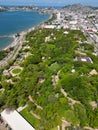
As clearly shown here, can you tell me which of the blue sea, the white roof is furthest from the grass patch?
the blue sea

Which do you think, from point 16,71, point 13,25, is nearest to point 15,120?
point 16,71

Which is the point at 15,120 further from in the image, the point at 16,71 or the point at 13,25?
the point at 13,25

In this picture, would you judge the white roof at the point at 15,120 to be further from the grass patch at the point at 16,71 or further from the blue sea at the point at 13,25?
the blue sea at the point at 13,25

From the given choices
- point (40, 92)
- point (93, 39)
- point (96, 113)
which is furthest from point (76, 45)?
point (96, 113)

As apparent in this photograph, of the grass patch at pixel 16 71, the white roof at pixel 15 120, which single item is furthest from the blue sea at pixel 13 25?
the white roof at pixel 15 120

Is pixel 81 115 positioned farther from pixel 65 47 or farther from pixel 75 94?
pixel 65 47

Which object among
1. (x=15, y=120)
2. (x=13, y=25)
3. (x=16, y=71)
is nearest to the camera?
(x=15, y=120)

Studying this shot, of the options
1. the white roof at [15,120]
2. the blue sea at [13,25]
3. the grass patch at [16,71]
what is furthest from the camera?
the blue sea at [13,25]

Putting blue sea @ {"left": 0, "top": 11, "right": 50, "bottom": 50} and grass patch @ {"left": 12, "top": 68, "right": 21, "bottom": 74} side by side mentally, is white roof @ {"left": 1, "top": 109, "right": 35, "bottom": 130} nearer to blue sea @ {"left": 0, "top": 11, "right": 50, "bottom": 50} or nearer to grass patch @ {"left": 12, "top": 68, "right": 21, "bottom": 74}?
grass patch @ {"left": 12, "top": 68, "right": 21, "bottom": 74}
